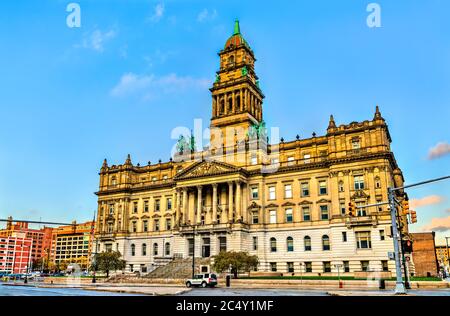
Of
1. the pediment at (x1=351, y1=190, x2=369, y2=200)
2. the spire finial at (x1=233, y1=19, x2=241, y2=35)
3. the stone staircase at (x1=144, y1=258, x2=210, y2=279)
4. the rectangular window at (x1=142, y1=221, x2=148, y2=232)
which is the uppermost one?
the spire finial at (x1=233, y1=19, x2=241, y2=35)

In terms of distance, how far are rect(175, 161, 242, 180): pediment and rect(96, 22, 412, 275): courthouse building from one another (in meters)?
0.19

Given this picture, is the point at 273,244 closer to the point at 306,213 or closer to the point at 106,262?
the point at 306,213

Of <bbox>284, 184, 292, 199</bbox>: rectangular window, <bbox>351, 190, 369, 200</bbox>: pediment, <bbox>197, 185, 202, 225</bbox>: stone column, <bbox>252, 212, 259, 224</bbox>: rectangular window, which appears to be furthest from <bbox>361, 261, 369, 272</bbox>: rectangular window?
<bbox>197, 185, 202, 225</bbox>: stone column

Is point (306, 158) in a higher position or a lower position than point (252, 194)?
higher

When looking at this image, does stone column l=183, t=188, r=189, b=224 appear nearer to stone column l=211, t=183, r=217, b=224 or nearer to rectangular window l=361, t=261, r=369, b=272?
stone column l=211, t=183, r=217, b=224

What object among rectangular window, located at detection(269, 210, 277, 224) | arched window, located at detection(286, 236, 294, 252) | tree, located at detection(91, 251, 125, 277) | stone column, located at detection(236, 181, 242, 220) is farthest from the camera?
tree, located at detection(91, 251, 125, 277)

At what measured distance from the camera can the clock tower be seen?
83.8m

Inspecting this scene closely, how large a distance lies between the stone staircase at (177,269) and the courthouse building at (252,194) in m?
3.07

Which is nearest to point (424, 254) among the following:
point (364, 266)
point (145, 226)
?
point (364, 266)

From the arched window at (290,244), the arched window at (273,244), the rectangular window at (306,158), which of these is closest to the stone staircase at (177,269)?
the arched window at (273,244)

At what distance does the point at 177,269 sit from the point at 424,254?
179 feet

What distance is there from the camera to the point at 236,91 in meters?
86.5
